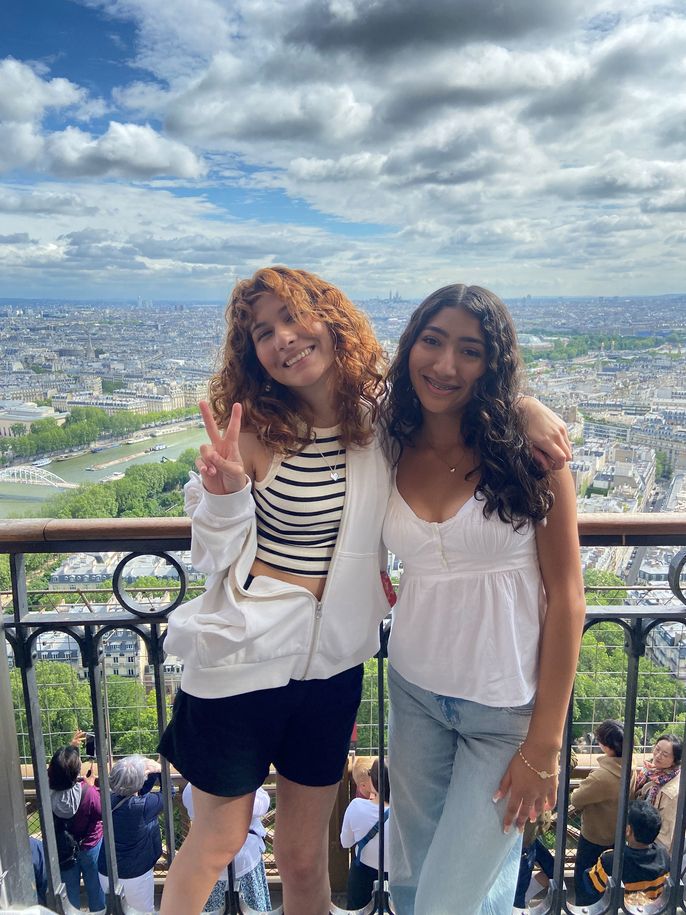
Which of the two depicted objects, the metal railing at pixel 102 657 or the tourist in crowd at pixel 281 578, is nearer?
the tourist in crowd at pixel 281 578

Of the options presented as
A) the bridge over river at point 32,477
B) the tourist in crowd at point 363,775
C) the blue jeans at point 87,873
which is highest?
the bridge over river at point 32,477

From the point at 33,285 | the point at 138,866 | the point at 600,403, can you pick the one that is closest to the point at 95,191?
the point at 33,285

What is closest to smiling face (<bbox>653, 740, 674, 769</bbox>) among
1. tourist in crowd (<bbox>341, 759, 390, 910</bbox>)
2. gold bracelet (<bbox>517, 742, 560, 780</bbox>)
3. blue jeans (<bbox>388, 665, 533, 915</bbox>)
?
tourist in crowd (<bbox>341, 759, 390, 910</bbox>)

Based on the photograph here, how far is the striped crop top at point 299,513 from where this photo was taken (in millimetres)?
1038

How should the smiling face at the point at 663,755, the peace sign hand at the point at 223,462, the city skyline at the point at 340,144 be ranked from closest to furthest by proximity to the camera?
1. the peace sign hand at the point at 223,462
2. the smiling face at the point at 663,755
3. the city skyline at the point at 340,144

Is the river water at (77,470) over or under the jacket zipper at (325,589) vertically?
under

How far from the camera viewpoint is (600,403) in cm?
925

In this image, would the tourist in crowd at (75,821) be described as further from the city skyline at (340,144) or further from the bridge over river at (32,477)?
the bridge over river at (32,477)

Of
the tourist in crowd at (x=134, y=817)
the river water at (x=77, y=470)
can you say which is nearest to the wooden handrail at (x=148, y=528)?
the tourist in crowd at (x=134, y=817)

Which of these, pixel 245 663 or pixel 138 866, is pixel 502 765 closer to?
pixel 245 663

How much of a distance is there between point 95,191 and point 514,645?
31.3 meters

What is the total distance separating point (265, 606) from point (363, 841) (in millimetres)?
1802

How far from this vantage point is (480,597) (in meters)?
1.03

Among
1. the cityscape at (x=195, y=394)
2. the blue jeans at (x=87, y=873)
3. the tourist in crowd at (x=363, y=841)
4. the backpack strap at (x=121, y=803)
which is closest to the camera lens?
the cityscape at (x=195, y=394)
